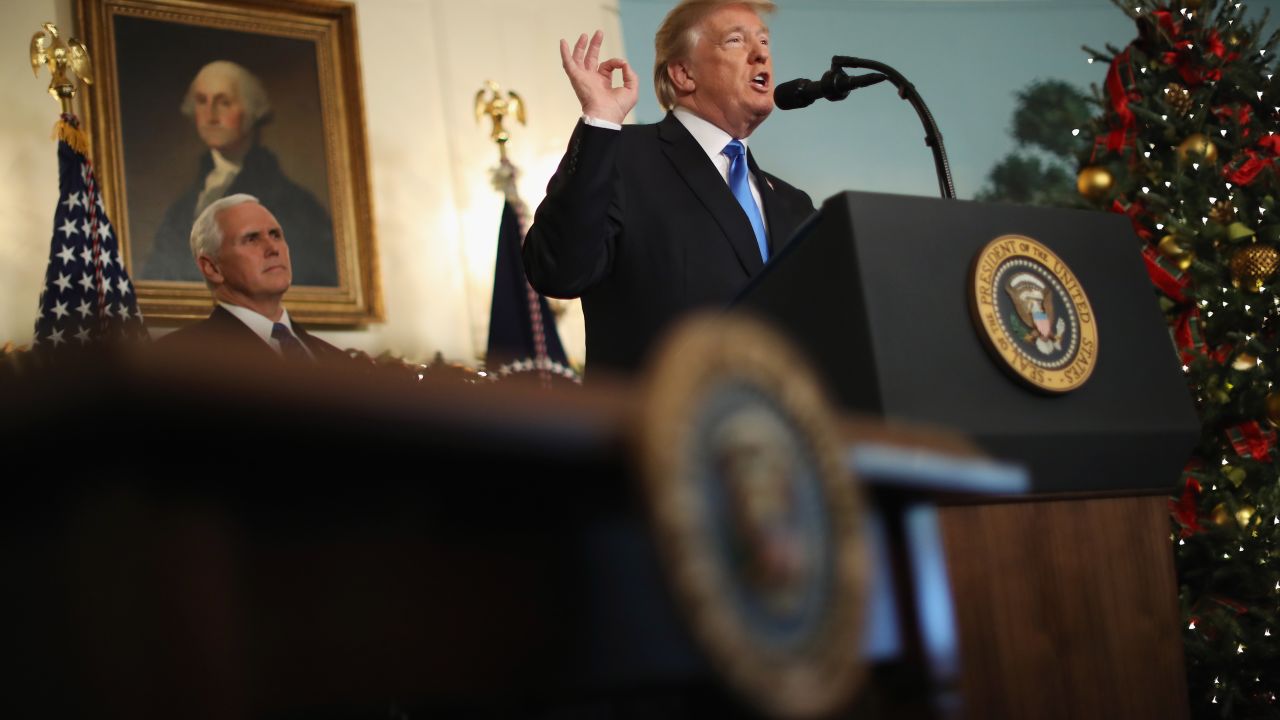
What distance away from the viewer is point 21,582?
687 millimetres

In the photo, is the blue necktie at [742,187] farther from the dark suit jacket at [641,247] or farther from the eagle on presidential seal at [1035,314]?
the eagle on presidential seal at [1035,314]

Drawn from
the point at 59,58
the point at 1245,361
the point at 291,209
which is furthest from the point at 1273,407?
the point at 59,58

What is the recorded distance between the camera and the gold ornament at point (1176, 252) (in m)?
4.21

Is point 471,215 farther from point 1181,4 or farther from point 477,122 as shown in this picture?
point 1181,4

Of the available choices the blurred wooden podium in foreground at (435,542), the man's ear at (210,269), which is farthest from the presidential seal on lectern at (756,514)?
the man's ear at (210,269)

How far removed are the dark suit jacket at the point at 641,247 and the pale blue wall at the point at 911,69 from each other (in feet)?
18.5

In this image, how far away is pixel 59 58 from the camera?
13.9ft

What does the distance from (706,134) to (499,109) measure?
121 inches

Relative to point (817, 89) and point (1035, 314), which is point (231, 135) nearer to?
point (817, 89)

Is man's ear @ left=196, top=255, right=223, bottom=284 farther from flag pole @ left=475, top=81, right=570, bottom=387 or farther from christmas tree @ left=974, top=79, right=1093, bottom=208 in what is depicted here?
christmas tree @ left=974, top=79, right=1093, bottom=208

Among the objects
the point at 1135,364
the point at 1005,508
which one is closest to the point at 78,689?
the point at 1005,508

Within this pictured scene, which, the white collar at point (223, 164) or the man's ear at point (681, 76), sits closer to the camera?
the man's ear at point (681, 76)

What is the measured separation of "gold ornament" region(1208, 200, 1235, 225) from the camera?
424 cm

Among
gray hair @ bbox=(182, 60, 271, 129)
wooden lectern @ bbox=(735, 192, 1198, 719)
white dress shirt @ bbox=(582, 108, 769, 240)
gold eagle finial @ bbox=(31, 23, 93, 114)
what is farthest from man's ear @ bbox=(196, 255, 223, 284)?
wooden lectern @ bbox=(735, 192, 1198, 719)
